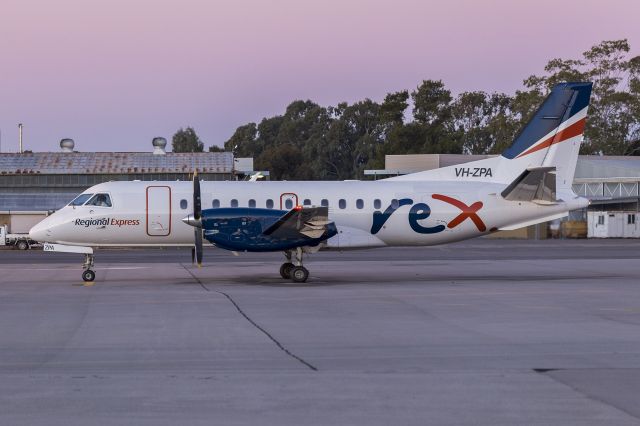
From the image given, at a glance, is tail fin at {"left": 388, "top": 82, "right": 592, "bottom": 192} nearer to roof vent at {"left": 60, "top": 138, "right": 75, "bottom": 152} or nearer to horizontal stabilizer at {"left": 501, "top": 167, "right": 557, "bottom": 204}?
horizontal stabilizer at {"left": 501, "top": 167, "right": 557, "bottom": 204}

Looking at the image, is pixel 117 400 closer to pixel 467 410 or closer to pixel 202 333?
pixel 467 410

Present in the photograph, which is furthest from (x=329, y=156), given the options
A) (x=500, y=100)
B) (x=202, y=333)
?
(x=202, y=333)

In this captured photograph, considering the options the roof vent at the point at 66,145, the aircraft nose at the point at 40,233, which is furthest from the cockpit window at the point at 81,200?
the roof vent at the point at 66,145

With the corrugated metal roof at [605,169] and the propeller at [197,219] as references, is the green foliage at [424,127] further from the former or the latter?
the propeller at [197,219]

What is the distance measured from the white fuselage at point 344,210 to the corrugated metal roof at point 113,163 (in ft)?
116

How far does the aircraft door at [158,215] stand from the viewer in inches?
1067

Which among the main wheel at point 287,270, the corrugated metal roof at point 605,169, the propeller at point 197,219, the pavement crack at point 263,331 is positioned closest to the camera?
the pavement crack at point 263,331

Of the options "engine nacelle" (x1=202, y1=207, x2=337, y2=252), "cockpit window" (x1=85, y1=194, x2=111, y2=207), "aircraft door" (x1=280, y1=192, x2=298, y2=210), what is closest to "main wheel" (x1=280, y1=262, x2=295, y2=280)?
"engine nacelle" (x1=202, y1=207, x2=337, y2=252)

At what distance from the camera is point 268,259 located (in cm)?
3984

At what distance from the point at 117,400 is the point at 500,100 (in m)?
112

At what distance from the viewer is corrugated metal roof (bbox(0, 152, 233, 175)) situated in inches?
2491

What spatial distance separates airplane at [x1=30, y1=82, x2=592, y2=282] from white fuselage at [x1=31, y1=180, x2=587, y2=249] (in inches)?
1.2

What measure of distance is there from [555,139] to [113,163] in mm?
42540

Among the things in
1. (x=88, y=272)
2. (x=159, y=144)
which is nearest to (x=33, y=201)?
(x=159, y=144)
